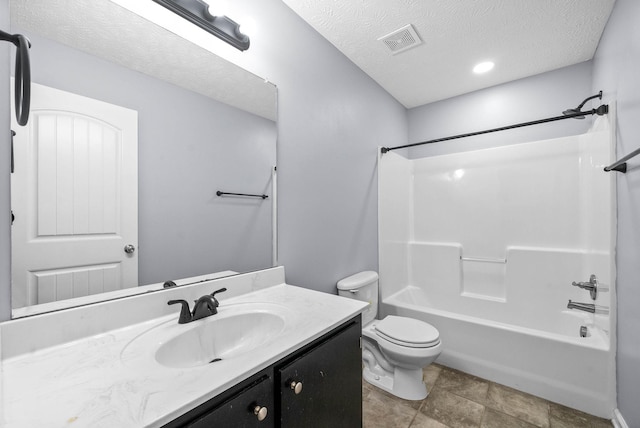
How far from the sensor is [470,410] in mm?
1683

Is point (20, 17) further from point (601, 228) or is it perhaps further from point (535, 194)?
point (535, 194)

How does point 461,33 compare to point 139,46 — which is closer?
point 139,46

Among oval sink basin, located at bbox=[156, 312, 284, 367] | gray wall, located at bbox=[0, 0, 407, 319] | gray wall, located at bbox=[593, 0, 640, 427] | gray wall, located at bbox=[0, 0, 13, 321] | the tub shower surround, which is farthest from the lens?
the tub shower surround

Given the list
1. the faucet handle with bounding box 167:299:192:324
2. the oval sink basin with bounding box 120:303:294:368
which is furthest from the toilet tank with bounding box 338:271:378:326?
the faucet handle with bounding box 167:299:192:324

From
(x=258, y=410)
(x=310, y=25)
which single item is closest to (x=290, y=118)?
(x=310, y=25)

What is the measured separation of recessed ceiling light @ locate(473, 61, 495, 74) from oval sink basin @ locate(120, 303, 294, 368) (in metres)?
2.50

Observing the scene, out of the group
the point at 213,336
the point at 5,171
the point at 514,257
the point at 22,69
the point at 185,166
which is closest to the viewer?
the point at 22,69

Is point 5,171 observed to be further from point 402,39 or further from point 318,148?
point 402,39

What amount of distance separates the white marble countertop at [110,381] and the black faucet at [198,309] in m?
0.12

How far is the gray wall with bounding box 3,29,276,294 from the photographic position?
0.92 meters

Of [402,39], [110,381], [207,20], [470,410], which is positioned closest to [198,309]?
[110,381]

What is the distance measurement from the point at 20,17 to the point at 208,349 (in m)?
1.22

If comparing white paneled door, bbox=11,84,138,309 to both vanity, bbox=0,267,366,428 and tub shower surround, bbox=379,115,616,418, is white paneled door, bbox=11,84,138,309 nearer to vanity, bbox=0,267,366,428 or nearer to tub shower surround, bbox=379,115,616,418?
vanity, bbox=0,267,366,428

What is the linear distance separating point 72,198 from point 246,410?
0.85 meters
